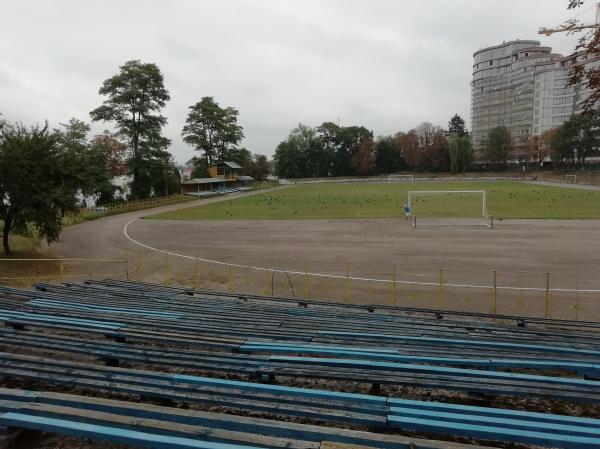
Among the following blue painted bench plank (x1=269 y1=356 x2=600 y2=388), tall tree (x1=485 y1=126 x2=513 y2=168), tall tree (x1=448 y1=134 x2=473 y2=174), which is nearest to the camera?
blue painted bench plank (x1=269 y1=356 x2=600 y2=388)

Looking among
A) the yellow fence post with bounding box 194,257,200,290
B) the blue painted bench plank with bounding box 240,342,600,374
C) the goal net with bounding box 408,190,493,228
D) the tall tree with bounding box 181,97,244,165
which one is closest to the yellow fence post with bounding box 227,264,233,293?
the yellow fence post with bounding box 194,257,200,290

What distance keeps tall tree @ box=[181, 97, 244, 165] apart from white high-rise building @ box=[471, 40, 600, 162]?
3189 inches

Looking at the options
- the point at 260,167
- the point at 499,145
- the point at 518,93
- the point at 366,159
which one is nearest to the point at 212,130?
the point at 260,167

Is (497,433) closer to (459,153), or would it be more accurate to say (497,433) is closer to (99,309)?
(99,309)

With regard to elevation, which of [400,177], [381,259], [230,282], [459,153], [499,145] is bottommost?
[381,259]

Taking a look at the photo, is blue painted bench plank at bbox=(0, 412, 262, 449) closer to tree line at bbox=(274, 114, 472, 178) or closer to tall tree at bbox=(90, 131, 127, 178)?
tall tree at bbox=(90, 131, 127, 178)

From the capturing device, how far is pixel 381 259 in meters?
21.6

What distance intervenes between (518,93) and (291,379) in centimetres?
18246

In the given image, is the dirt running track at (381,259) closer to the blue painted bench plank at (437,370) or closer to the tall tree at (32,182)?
the tall tree at (32,182)

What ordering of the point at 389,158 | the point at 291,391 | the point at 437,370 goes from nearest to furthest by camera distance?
the point at 291,391, the point at 437,370, the point at 389,158

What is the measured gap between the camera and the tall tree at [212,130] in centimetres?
8956

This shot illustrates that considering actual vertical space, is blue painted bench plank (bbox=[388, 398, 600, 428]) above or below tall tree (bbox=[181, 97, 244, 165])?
below

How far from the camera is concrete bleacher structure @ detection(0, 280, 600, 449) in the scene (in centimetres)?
398

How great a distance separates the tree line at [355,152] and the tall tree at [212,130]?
37038 millimetres
